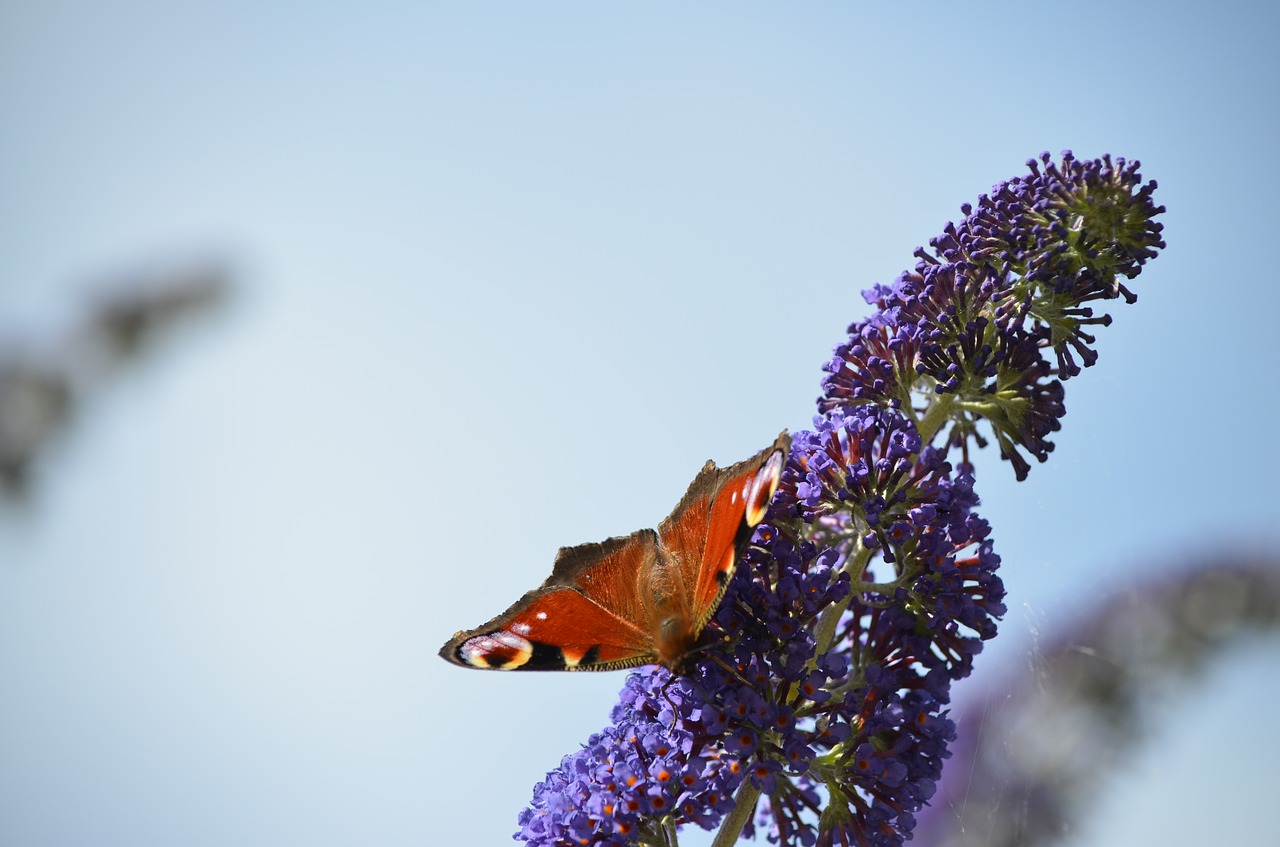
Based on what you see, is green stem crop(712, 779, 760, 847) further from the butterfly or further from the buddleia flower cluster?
the butterfly

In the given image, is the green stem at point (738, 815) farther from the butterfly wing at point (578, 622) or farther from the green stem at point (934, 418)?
the green stem at point (934, 418)

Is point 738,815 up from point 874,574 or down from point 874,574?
down

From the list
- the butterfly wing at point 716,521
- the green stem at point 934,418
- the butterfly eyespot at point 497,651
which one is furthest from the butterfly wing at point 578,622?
the green stem at point 934,418

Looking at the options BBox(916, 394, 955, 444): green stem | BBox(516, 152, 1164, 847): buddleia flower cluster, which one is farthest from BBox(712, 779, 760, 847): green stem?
BBox(916, 394, 955, 444): green stem

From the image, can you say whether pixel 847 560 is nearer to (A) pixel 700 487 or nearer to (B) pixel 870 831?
(A) pixel 700 487

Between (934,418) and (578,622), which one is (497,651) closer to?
(578,622)

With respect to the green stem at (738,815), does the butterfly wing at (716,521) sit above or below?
above

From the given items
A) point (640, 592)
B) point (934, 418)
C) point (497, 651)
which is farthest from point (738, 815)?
point (934, 418)
